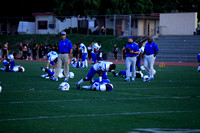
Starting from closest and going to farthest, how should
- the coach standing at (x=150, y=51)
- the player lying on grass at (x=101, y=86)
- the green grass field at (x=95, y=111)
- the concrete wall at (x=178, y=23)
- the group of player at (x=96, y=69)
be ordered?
1. the green grass field at (x=95, y=111)
2. the group of player at (x=96, y=69)
3. the player lying on grass at (x=101, y=86)
4. the coach standing at (x=150, y=51)
5. the concrete wall at (x=178, y=23)

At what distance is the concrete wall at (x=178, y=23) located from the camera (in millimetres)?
48406

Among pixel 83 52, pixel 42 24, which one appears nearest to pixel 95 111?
pixel 83 52

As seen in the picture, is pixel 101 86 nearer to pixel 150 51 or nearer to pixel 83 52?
pixel 150 51

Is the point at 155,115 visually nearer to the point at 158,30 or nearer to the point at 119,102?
the point at 119,102

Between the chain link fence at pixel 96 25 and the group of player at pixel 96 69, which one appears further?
the chain link fence at pixel 96 25

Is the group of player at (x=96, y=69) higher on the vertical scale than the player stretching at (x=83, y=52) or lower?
lower

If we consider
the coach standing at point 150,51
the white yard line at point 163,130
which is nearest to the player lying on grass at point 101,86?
the coach standing at point 150,51

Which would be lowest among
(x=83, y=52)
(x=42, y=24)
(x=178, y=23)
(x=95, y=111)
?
(x=95, y=111)

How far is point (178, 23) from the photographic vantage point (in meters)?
49.0

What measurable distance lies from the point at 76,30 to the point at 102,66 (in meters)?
42.8

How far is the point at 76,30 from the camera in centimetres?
5550

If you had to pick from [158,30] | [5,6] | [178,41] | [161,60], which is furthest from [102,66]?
[5,6]

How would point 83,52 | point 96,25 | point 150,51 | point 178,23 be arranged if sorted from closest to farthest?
point 150,51, point 83,52, point 178,23, point 96,25

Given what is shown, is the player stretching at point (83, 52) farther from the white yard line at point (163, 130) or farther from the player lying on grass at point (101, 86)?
the white yard line at point (163, 130)
